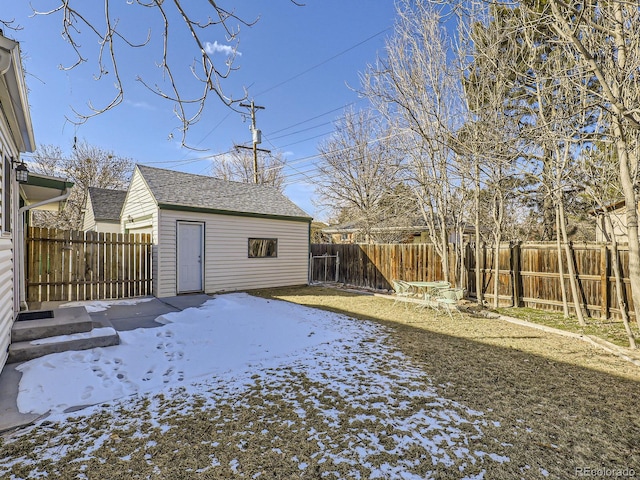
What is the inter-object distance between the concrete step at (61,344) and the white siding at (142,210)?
437cm

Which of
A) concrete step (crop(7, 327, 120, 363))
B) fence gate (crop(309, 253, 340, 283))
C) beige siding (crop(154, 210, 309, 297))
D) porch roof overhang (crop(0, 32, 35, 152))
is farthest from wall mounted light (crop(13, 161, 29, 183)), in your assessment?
fence gate (crop(309, 253, 340, 283))

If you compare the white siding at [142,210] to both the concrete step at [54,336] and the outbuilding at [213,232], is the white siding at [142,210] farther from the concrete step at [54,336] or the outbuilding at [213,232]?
the concrete step at [54,336]

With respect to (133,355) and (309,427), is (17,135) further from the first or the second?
(309,427)

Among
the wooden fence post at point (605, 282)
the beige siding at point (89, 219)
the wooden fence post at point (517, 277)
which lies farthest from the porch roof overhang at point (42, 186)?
the wooden fence post at point (605, 282)

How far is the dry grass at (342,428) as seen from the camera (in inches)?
89.1

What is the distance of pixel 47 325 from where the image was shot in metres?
4.44

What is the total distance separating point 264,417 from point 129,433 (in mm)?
1083

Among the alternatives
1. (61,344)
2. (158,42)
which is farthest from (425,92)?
(61,344)

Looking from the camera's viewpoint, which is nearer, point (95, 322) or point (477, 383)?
→ point (477, 383)

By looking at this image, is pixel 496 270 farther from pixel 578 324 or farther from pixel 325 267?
pixel 325 267

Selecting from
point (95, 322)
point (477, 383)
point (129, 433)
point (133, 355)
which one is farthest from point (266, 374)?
point (95, 322)

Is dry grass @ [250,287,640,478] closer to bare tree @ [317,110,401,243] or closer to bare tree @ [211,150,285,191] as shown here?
bare tree @ [317,110,401,243]

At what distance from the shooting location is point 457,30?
7.30 m

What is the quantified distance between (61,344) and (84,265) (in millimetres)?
4830
